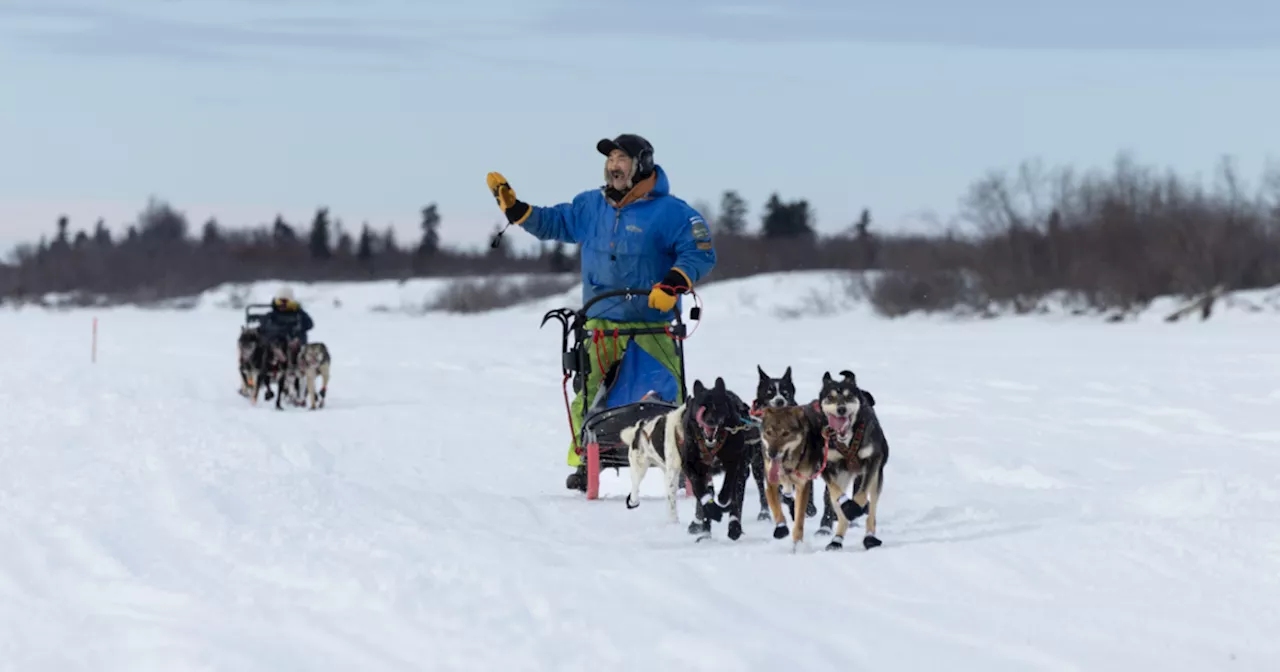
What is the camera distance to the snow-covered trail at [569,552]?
4336 mm

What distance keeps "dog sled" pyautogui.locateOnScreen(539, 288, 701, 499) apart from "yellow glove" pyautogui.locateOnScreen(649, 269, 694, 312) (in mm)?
219

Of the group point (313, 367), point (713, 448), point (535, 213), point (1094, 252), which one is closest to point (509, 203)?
point (535, 213)

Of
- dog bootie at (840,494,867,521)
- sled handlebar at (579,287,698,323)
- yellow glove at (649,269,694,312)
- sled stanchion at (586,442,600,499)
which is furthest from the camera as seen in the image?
sled stanchion at (586,442,600,499)

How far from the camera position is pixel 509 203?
7707mm

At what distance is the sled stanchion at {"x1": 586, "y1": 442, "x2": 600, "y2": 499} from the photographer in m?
7.68

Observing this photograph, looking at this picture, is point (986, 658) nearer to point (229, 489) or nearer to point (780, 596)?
point (780, 596)

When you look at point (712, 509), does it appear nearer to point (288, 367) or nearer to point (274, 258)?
point (288, 367)

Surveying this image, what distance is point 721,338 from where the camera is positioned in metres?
31.3

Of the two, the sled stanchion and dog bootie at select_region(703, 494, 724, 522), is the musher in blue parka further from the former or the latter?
dog bootie at select_region(703, 494, 724, 522)

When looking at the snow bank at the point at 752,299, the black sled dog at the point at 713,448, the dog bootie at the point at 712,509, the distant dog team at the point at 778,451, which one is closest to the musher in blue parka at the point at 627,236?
the distant dog team at the point at 778,451

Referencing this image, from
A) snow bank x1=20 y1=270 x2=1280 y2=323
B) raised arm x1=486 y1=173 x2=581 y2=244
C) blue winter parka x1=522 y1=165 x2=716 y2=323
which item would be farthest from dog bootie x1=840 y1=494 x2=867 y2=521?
snow bank x1=20 y1=270 x2=1280 y2=323

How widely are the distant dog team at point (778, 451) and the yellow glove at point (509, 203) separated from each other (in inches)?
53.4

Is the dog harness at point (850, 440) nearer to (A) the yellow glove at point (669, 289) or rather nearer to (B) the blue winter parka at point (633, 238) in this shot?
(A) the yellow glove at point (669, 289)

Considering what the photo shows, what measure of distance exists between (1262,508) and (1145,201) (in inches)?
1278
